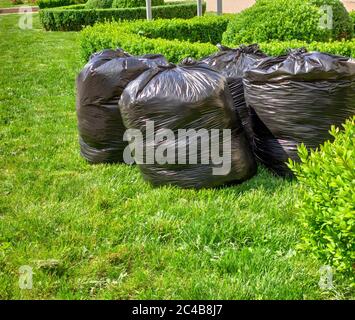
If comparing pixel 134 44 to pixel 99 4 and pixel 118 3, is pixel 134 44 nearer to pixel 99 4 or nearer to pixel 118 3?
pixel 118 3

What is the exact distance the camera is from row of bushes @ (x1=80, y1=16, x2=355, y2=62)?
205 inches

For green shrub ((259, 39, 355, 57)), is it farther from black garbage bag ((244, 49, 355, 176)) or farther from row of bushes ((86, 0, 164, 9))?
row of bushes ((86, 0, 164, 9))

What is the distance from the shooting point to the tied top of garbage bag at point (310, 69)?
11.6 ft

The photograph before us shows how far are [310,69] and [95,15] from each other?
40.3 feet

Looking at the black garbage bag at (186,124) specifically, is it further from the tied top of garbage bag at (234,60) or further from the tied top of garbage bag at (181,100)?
the tied top of garbage bag at (234,60)

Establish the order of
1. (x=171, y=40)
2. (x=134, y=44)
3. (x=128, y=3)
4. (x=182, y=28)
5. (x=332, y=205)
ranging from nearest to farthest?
(x=332, y=205), (x=134, y=44), (x=171, y=40), (x=182, y=28), (x=128, y=3)

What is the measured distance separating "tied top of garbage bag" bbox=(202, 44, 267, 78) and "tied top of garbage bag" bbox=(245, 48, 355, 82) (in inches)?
19.0

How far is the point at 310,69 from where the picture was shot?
139 inches

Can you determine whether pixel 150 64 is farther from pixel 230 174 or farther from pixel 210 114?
pixel 230 174

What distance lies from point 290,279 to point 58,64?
802 centimetres

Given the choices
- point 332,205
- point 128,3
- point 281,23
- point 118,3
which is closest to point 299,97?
point 332,205

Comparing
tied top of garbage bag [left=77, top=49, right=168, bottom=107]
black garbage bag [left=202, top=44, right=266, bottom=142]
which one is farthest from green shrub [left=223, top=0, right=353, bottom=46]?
tied top of garbage bag [left=77, top=49, right=168, bottom=107]

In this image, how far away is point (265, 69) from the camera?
3.77 m

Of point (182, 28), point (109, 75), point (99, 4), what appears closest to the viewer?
point (109, 75)
